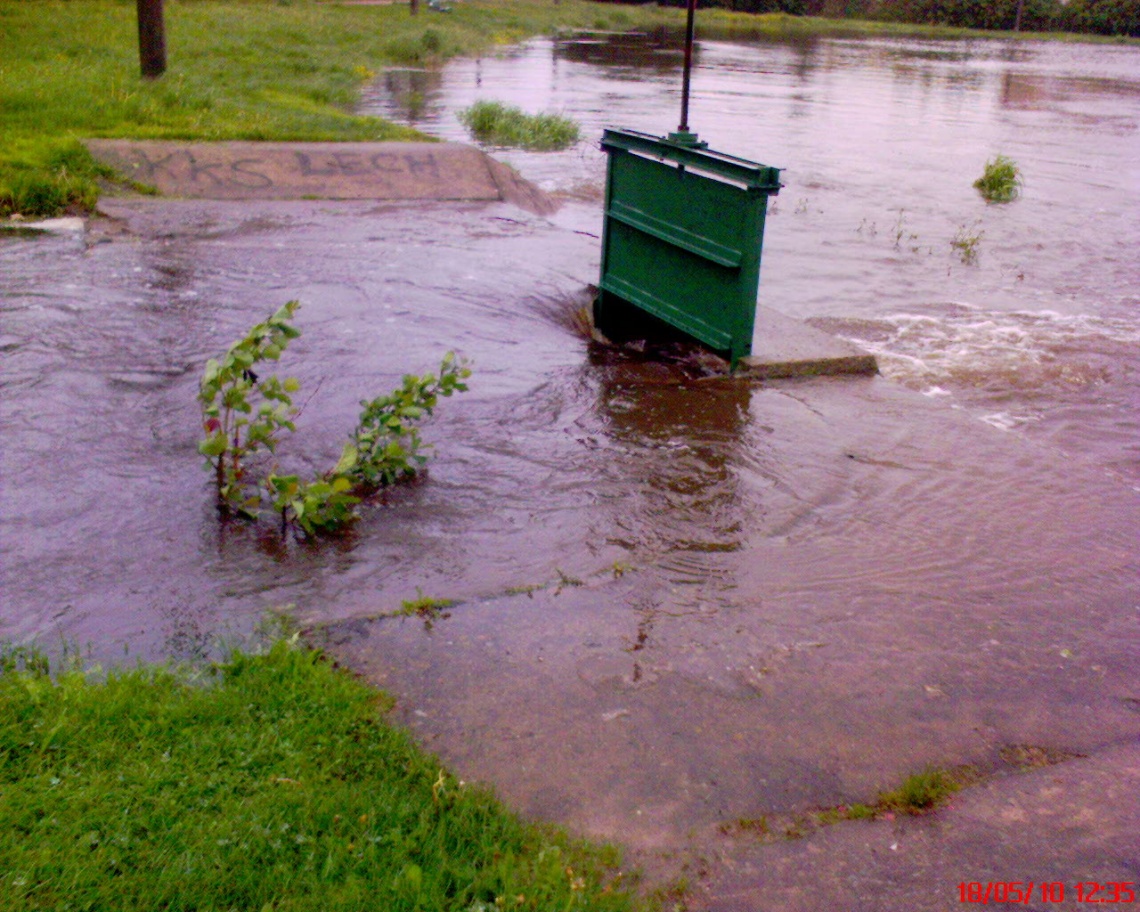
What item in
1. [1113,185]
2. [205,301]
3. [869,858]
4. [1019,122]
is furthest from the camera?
[1019,122]

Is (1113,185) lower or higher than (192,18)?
lower

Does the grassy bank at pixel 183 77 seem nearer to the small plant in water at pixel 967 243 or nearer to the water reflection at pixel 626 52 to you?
the water reflection at pixel 626 52

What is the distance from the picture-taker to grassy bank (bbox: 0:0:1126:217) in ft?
36.9

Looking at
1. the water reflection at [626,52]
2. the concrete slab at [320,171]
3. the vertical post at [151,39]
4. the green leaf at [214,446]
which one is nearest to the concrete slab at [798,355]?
the green leaf at [214,446]

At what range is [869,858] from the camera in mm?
3129

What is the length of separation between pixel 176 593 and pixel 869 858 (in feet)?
8.96

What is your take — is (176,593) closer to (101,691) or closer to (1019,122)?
(101,691)

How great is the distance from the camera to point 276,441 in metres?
5.24

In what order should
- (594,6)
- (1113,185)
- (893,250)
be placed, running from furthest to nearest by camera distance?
(594,6)
(1113,185)
(893,250)

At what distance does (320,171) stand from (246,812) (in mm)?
10371

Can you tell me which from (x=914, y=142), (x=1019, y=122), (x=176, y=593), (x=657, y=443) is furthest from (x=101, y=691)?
(x=1019, y=122)
